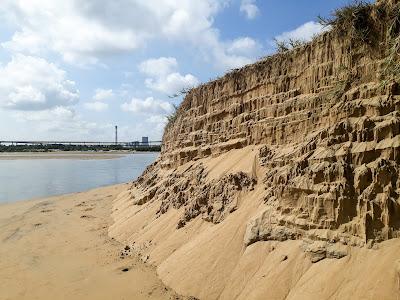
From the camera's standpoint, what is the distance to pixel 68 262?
10086mm

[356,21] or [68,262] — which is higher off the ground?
[356,21]

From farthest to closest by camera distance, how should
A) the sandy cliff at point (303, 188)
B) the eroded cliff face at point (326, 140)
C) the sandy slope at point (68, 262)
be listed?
the sandy slope at point (68, 262), the eroded cliff face at point (326, 140), the sandy cliff at point (303, 188)

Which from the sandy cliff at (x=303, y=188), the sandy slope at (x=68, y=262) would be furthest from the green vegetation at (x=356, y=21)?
the sandy slope at (x=68, y=262)

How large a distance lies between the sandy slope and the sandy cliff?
22.2 inches

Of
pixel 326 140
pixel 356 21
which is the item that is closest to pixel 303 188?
pixel 326 140

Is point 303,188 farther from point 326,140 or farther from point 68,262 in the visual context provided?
point 68,262

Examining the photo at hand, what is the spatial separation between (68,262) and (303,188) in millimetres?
6364

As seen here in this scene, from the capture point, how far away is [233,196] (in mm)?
8531

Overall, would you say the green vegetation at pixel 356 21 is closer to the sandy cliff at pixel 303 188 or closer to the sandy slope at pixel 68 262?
the sandy cliff at pixel 303 188

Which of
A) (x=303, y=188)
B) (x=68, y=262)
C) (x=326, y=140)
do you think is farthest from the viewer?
(x=68, y=262)

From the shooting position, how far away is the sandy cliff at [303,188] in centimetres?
564

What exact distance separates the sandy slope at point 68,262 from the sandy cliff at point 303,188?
56 centimetres

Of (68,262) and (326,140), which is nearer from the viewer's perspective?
(326,140)

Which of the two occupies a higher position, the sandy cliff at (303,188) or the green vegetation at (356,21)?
the green vegetation at (356,21)
